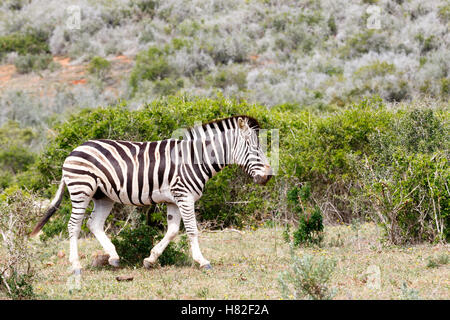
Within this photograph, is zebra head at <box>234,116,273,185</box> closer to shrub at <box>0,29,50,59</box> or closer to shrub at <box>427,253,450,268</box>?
shrub at <box>427,253,450,268</box>

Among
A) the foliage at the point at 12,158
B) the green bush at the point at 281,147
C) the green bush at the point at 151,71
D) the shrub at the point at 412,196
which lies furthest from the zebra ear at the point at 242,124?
the green bush at the point at 151,71

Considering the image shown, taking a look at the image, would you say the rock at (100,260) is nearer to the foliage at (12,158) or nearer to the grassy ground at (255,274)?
the grassy ground at (255,274)

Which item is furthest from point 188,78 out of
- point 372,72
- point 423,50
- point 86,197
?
point 86,197

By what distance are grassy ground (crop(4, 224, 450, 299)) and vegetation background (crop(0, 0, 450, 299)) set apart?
228 millimetres

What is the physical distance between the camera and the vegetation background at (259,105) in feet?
30.5

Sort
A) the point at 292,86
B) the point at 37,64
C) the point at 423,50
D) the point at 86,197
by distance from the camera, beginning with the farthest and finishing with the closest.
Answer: the point at 37,64 < the point at 423,50 < the point at 292,86 < the point at 86,197

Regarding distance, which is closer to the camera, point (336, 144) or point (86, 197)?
point (86, 197)

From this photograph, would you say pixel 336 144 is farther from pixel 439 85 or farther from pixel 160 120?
pixel 439 85

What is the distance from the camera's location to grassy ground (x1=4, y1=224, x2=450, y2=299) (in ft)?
21.0

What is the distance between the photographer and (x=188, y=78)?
31.9 m

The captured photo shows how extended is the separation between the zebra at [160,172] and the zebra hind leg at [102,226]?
1 centimetres

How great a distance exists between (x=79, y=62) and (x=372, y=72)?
22.0 meters
